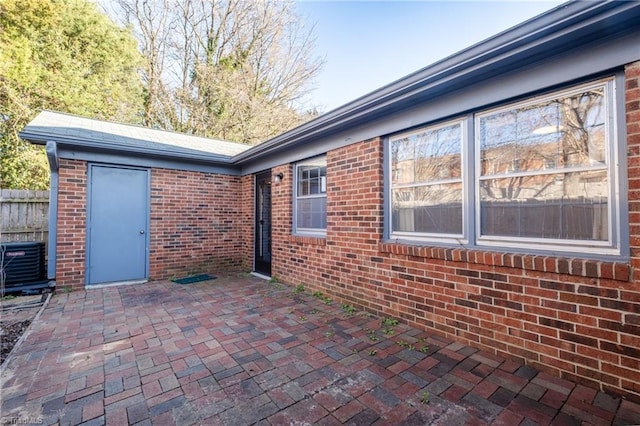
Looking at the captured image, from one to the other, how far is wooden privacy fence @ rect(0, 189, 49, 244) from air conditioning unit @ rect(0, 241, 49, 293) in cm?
64

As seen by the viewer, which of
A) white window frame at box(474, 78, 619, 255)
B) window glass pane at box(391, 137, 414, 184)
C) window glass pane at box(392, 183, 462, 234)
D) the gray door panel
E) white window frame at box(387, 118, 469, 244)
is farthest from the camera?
the gray door panel

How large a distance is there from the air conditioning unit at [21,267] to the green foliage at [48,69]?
519cm

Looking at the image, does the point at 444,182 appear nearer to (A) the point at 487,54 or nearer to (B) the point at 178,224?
(A) the point at 487,54

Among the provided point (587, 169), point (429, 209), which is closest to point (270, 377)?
point (429, 209)

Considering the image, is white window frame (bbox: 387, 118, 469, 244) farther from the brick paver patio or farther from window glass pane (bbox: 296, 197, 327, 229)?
window glass pane (bbox: 296, 197, 327, 229)

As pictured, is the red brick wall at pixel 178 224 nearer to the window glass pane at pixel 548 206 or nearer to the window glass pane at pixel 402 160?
the window glass pane at pixel 402 160

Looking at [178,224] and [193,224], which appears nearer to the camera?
[178,224]

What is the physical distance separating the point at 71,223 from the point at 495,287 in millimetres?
6278

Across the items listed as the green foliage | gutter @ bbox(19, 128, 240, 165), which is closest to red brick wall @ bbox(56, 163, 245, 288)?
gutter @ bbox(19, 128, 240, 165)

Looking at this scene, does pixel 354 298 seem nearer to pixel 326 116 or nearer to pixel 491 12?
pixel 326 116

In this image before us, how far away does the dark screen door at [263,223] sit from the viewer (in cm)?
613

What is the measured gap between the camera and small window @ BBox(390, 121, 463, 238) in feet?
9.68

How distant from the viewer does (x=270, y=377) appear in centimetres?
221

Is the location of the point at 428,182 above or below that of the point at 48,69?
below
